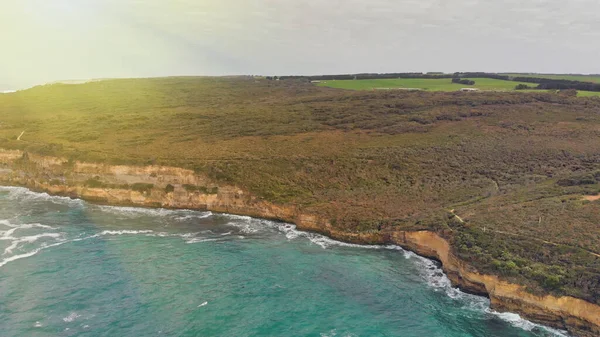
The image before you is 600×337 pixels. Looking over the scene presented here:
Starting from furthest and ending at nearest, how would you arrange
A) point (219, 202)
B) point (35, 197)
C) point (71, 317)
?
point (35, 197), point (219, 202), point (71, 317)

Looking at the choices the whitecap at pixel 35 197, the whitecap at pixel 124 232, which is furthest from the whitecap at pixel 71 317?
the whitecap at pixel 35 197

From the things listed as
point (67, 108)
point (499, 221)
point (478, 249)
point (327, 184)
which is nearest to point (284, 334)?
point (478, 249)

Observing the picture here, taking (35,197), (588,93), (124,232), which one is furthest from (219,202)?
(588,93)

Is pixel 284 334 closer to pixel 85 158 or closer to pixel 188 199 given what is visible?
pixel 188 199

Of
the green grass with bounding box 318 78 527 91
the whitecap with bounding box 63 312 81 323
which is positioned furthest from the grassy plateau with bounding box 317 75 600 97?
the whitecap with bounding box 63 312 81 323

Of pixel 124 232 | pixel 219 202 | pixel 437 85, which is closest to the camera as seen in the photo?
pixel 124 232

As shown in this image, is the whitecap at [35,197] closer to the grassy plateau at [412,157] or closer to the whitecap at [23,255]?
the grassy plateau at [412,157]

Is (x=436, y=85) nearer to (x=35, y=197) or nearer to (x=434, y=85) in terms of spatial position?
(x=434, y=85)

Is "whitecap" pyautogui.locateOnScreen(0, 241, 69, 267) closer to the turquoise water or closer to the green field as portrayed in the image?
the turquoise water
